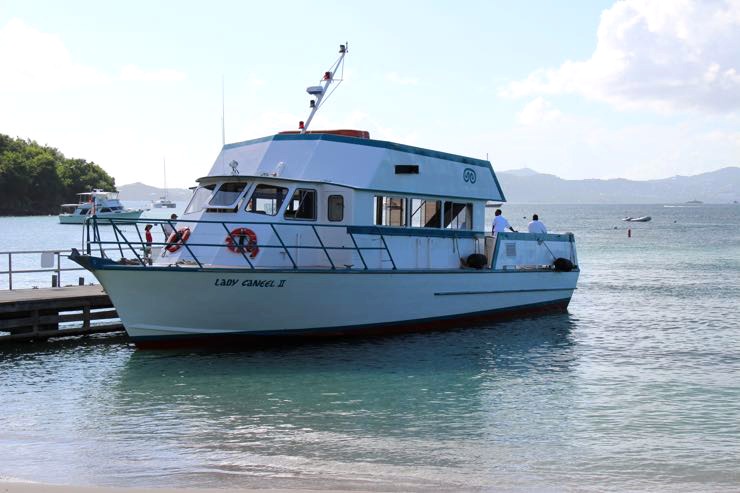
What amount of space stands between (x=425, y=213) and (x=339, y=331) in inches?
164

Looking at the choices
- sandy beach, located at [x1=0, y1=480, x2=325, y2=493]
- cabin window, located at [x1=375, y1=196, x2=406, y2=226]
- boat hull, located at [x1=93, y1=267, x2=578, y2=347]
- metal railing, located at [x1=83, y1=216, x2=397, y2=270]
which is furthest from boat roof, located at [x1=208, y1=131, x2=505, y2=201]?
sandy beach, located at [x1=0, y1=480, x2=325, y2=493]

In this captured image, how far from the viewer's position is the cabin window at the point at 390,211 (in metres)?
19.1

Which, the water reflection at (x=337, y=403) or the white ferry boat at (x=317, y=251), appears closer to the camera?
the water reflection at (x=337, y=403)

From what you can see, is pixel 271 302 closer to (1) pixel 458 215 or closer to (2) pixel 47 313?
(2) pixel 47 313

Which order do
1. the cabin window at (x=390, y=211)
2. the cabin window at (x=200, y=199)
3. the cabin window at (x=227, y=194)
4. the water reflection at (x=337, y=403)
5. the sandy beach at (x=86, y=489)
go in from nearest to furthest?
the sandy beach at (x=86, y=489) < the water reflection at (x=337, y=403) < the cabin window at (x=227, y=194) < the cabin window at (x=200, y=199) < the cabin window at (x=390, y=211)

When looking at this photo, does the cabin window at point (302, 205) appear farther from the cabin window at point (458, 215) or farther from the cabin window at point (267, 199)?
the cabin window at point (458, 215)

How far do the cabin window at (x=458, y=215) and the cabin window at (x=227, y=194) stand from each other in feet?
18.9


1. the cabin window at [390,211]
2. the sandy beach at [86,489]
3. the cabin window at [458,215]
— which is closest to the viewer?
the sandy beach at [86,489]

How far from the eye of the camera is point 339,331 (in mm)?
18109

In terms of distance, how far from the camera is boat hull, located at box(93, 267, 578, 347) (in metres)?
16.0

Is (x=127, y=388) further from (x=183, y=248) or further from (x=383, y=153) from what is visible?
(x=383, y=153)

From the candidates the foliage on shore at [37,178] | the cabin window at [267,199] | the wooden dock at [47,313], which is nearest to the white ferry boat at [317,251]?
the cabin window at [267,199]

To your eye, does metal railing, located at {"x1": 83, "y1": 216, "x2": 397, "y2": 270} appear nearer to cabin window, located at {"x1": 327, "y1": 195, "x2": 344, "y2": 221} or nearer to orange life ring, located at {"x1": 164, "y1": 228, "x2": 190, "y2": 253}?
orange life ring, located at {"x1": 164, "y1": 228, "x2": 190, "y2": 253}

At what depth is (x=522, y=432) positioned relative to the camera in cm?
1170
